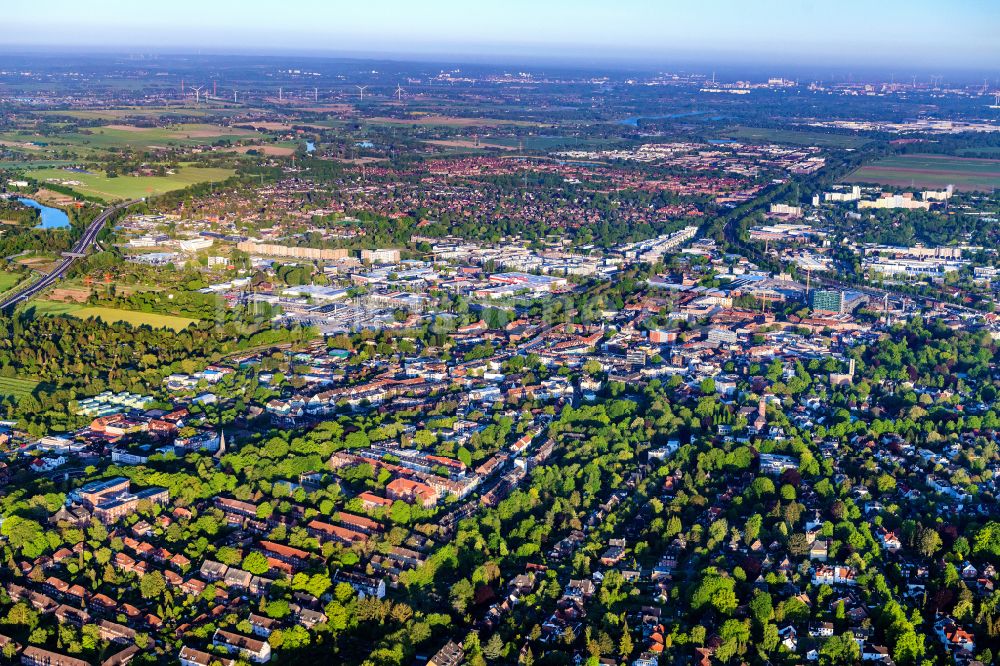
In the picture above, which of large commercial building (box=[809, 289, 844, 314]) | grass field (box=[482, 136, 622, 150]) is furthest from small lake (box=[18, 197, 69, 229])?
grass field (box=[482, 136, 622, 150])

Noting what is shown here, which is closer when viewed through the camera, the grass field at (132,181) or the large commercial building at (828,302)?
the large commercial building at (828,302)

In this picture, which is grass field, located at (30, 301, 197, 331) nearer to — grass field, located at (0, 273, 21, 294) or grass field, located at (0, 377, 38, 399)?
grass field, located at (0, 273, 21, 294)

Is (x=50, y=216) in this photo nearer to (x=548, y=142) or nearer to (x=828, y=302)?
(x=828, y=302)

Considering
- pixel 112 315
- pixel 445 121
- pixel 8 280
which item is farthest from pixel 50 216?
pixel 445 121

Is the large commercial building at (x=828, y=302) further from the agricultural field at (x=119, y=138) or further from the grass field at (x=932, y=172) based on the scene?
the agricultural field at (x=119, y=138)

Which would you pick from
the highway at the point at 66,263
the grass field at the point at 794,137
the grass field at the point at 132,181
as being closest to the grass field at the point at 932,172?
the grass field at the point at 794,137

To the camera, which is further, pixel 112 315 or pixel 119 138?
pixel 119 138
